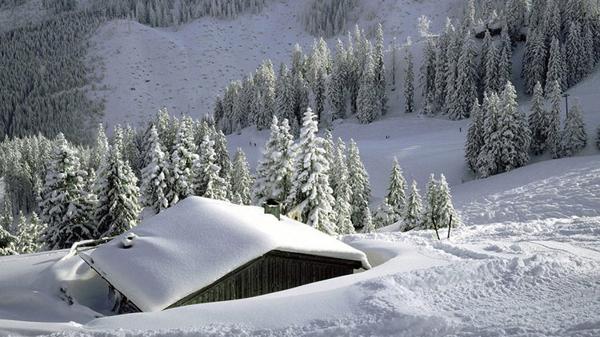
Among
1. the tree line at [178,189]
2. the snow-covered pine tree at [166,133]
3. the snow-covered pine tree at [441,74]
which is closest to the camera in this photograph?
the tree line at [178,189]

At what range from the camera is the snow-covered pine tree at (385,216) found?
158 feet

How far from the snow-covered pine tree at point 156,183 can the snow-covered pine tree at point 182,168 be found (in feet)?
1.57

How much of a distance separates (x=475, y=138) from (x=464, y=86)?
103 ft

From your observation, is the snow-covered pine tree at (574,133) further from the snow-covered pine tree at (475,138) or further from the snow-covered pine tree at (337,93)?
the snow-covered pine tree at (337,93)

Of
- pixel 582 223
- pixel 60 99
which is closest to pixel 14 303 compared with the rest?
pixel 582 223

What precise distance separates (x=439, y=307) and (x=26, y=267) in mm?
15950

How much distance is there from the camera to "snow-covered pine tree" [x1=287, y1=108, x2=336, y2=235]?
30312mm

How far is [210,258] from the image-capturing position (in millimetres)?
15391

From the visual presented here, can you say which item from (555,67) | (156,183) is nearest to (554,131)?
(555,67)

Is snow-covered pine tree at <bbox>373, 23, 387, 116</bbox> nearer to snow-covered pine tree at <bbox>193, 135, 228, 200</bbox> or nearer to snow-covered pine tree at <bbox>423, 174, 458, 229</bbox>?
snow-covered pine tree at <bbox>193, 135, 228, 200</bbox>

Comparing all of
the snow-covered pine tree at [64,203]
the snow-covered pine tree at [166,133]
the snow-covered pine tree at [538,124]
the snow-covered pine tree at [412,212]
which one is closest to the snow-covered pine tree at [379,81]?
the snow-covered pine tree at [538,124]

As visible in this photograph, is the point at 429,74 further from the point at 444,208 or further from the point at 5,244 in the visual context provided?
the point at 5,244

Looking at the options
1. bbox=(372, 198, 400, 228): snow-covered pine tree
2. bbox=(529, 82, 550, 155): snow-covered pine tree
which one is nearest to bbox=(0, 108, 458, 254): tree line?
bbox=(372, 198, 400, 228): snow-covered pine tree

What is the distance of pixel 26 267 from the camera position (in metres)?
18.6
